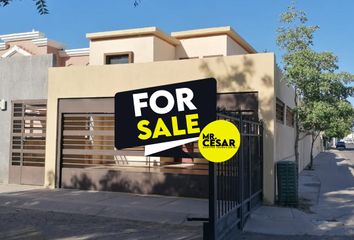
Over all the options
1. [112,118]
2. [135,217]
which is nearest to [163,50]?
[112,118]

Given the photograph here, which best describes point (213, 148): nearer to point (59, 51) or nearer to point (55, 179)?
point (55, 179)

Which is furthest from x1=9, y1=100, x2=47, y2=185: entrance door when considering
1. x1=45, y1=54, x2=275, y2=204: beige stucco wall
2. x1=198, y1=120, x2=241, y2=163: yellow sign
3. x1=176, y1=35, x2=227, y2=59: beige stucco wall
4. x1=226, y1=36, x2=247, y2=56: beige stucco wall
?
x1=226, y1=36, x2=247, y2=56: beige stucco wall

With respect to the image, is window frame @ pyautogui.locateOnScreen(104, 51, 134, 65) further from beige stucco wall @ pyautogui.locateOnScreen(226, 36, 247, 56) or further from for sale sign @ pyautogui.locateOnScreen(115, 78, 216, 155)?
for sale sign @ pyautogui.locateOnScreen(115, 78, 216, 155)

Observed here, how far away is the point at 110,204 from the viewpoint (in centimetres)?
1111

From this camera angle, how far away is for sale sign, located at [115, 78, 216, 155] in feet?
20.6

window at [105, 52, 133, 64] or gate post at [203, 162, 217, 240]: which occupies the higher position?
window at [105, 52, 133, 64]

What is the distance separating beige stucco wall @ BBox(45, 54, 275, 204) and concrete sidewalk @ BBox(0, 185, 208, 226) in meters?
1.53

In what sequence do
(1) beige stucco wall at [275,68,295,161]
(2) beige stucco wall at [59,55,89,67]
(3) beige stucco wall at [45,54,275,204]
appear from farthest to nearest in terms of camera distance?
(2) beige stucco wall at [59,55,89,67]
(1) beige stucco wall at [275,68,295,161]
(3) beige stucco wall at [45,54,275,204]

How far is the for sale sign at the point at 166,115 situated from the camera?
247 inches

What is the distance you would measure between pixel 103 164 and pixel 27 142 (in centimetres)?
277

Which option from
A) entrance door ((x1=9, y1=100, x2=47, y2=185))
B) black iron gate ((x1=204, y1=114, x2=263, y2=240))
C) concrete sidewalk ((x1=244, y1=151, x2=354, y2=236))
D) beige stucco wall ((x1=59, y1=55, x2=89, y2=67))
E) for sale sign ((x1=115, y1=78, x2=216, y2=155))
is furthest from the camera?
beige stucco wall ((x1=59, y1=55, x2=89, y2=67))

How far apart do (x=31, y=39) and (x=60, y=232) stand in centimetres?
2224

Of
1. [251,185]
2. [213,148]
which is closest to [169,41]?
[251,185]

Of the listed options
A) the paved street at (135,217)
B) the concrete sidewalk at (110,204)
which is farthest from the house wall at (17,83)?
the concrete sidewalk at (110,204)
